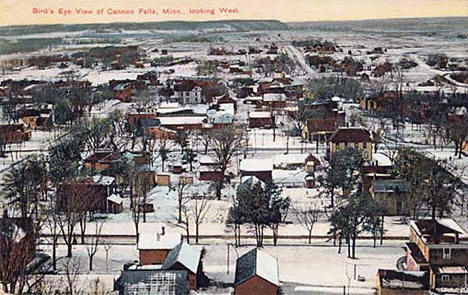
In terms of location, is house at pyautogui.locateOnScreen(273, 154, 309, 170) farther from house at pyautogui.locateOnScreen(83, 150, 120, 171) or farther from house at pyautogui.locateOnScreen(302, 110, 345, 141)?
house at pyautogui.locateOnScreen(83, 150, 120, 171)

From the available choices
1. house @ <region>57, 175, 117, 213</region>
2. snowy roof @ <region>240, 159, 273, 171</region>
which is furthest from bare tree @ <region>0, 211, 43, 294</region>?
snowy roof @ <region>240, 159, 273, 171</region>

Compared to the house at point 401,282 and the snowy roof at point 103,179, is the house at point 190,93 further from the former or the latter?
the house at point 401,282

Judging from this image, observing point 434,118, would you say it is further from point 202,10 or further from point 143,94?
point 202,10

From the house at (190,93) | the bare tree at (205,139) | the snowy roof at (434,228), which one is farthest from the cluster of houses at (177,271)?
the house at (190,93)

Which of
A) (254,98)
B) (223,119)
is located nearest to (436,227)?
(223,119)

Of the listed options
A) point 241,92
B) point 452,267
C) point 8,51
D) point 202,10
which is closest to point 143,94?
point 241,92
